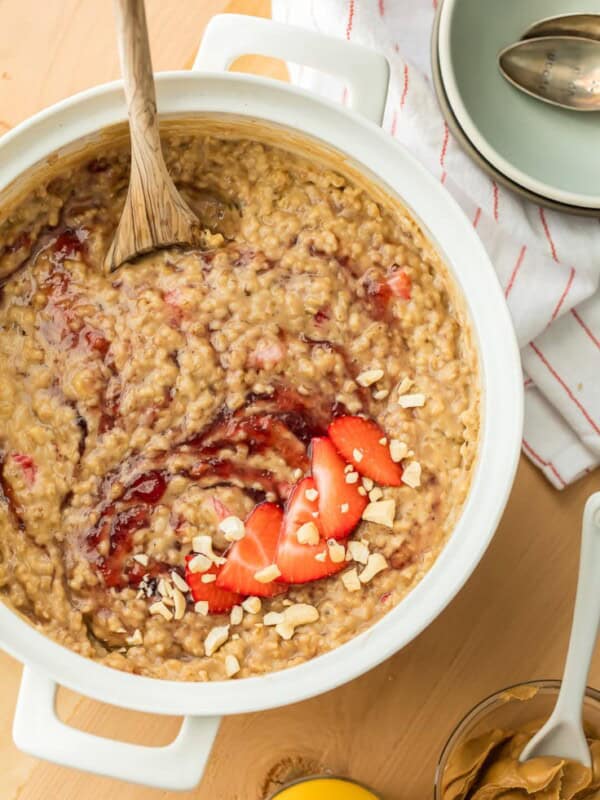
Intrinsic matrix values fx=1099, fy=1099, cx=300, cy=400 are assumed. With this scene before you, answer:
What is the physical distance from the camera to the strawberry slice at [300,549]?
1169mm

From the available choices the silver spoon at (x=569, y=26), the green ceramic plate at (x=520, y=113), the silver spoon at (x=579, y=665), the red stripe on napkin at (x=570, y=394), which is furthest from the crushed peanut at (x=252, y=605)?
the silver spoon at (x=569, y=26)

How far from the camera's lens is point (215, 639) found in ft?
3.81

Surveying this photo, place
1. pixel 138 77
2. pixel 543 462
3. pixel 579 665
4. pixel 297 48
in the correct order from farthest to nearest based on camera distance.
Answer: pixel 543 462
pixel 579 665
pixel 297 48
pixel 138 77

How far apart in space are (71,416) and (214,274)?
0.21m

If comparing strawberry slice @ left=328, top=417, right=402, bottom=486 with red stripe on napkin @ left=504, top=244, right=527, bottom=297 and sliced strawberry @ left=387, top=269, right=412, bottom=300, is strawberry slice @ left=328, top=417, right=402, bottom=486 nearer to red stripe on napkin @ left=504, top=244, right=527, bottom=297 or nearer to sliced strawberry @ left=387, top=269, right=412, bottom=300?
sliced strawberry @ left=387, top=269, right=412, bottom=300

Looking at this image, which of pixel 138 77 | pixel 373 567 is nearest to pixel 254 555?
pixel 373 567

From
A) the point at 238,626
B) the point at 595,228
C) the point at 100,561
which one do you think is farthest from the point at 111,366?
the point at 595,228

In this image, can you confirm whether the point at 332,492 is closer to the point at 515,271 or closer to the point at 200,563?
the point at 200,563

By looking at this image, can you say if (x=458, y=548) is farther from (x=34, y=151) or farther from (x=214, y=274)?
(x=34, y=151)

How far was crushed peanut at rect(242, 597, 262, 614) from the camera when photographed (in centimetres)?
117

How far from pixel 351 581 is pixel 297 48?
0.55 meters

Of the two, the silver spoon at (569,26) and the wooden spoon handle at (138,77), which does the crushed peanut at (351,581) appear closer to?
the wooden spoon handle at (138,77)

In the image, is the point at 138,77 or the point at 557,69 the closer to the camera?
the point at 138,77

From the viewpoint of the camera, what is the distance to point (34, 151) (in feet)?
3.60
